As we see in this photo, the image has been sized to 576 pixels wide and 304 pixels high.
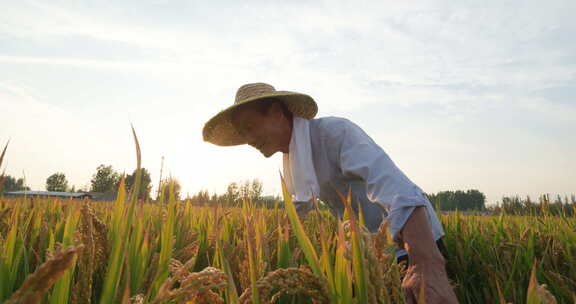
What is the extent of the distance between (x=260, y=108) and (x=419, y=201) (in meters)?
1.45

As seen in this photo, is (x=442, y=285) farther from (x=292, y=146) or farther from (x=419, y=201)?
(x=292, y=146)

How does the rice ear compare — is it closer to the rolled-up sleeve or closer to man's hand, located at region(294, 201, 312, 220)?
the rolled-up sleeve

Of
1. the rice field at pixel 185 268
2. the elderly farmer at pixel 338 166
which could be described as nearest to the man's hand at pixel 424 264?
the elderly farmer at pixel 338 166

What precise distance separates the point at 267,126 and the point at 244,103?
24cm

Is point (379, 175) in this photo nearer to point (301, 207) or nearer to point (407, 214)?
point (407, 214)

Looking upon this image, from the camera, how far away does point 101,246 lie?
3.04 ft

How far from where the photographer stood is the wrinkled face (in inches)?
108

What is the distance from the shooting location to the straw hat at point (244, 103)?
8.61 feet

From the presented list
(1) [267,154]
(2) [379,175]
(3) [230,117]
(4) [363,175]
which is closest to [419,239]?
(2) [379,175]

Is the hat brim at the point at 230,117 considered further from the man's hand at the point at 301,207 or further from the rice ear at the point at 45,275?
the rice ear at the point at 45,275

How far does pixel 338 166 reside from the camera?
275 centimetres

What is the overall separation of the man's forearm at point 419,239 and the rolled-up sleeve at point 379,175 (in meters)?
0.03

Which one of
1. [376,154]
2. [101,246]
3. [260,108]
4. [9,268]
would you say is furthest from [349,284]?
[260,108]

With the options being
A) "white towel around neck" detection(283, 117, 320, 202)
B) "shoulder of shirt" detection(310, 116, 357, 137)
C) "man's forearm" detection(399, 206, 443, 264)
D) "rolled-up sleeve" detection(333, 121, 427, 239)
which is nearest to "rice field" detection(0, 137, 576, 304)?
"man's forearm" detection(399, 206, 443, 264)
